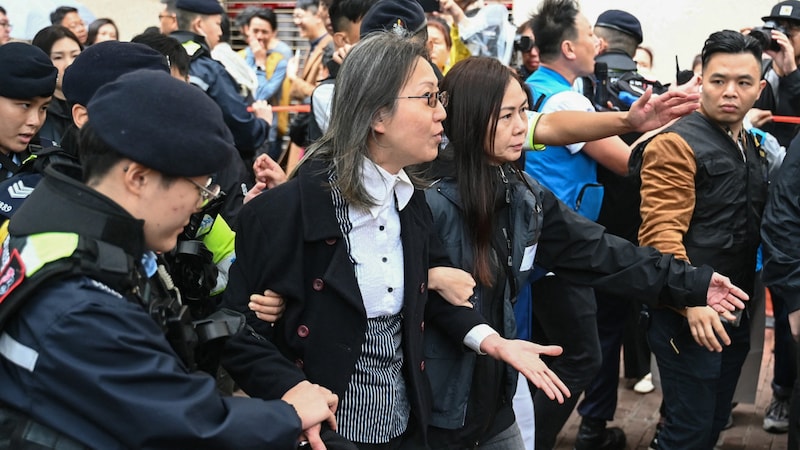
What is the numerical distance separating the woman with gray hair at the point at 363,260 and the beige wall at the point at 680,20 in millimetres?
7157

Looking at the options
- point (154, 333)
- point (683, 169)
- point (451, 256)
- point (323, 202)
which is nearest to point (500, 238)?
point (451, 256)

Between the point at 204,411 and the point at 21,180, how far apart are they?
154cm

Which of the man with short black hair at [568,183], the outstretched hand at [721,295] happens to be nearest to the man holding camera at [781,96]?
the man with short black hair at [568,183]

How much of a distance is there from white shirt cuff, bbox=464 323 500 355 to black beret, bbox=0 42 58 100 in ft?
6.54

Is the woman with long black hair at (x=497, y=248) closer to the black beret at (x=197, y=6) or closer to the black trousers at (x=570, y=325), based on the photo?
the black trousers at (x=570, y=325)

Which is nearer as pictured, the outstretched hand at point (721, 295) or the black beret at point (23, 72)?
the outstretched hand at point (721, 295)

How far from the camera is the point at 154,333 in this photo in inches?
83.6

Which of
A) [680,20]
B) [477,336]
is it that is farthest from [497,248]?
[680,20]

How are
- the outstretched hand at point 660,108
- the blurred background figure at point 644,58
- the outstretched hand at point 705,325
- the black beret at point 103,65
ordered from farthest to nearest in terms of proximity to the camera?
the blurred background figure at point 644,58 < the outstretched hand at point 705,325 < the outstretched hand at point 660,108 < the black beret at point 103,65

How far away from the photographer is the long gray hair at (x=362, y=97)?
2979mm

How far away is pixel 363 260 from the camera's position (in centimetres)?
298

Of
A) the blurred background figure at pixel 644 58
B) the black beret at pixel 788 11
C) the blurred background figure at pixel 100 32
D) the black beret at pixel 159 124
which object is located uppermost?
the black beret at pixel 159 124

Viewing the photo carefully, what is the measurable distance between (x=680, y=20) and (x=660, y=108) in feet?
21.8

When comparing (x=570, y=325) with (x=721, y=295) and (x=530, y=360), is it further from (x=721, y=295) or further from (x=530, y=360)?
(x=530, y=360)
